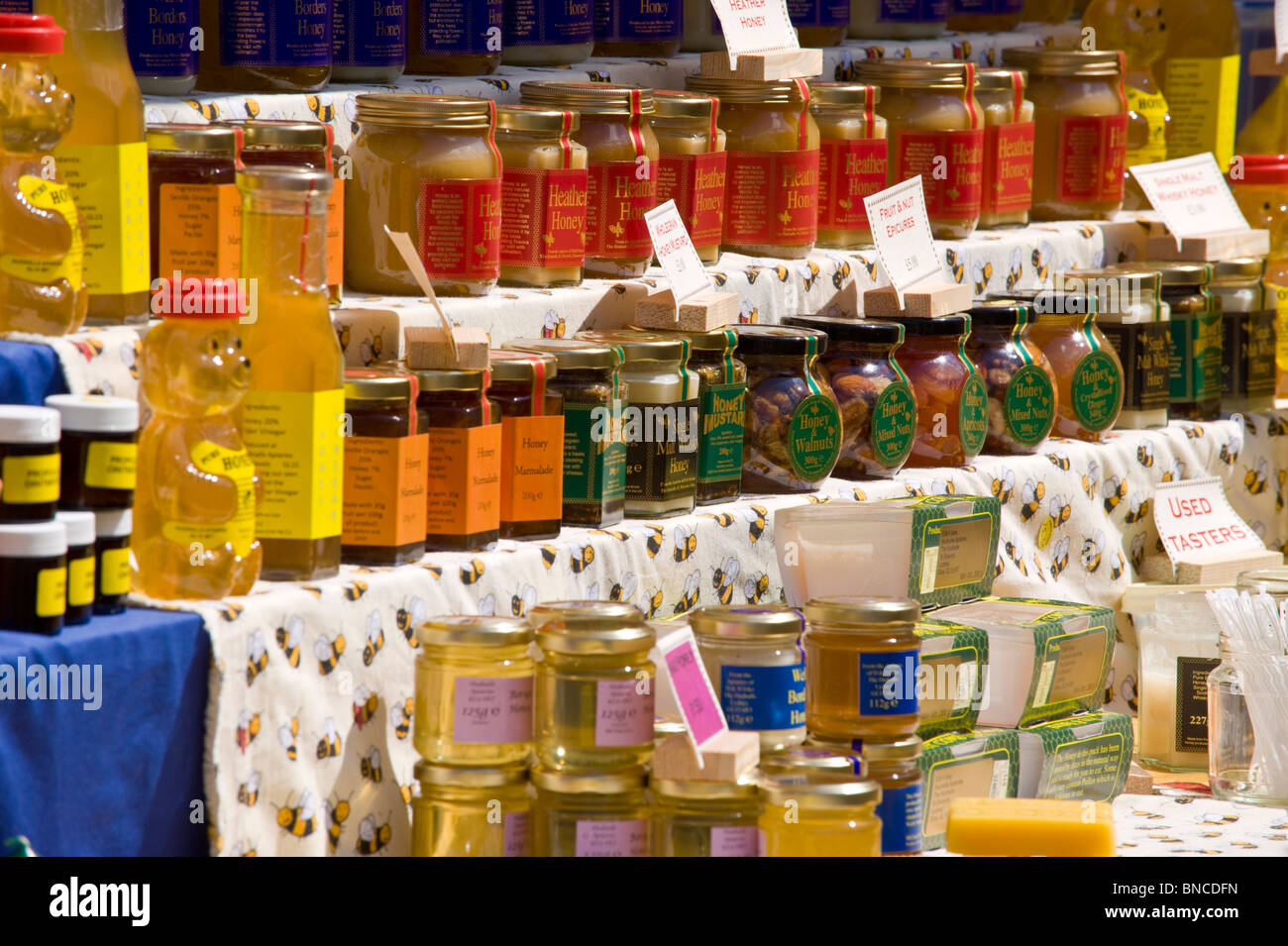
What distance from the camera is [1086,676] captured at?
2.65 metres

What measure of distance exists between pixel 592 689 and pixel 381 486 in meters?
0.31

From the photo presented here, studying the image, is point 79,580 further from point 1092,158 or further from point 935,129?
point 1092,158

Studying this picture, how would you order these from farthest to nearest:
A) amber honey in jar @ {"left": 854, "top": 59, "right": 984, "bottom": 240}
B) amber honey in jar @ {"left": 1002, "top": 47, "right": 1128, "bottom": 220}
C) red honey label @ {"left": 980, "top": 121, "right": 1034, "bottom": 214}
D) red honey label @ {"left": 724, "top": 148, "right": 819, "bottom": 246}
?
amber honey in jar @ {"left": 1002, "top": 47, "right": 1128, "bottom": 220}, red honey label @ {"left": 980, "top": 121, "right": 1034, "bottom": 214}, amber honey in jar @ {"left": 854, "top": 59, "right": 984, "bottom": 240}, red honey label @ {"left": 724, "top": 148, "right": 819, "bottom": 246}

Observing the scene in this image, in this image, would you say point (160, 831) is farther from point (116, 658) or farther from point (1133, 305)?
point (1133, 305)

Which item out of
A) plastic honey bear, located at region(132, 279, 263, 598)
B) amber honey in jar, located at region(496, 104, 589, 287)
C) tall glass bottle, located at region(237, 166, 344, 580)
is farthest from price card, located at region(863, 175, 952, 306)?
plastic honey bear, located at region(132, 279, 263, 598)

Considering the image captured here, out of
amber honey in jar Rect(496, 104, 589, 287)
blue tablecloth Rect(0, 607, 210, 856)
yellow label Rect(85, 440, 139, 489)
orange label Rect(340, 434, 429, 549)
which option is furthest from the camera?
amber honey in jar Rect(496, 104, 589, 287)

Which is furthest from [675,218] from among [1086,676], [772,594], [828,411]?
[1086,676]

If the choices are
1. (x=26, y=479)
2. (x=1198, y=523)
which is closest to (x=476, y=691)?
(x=26, y=479)

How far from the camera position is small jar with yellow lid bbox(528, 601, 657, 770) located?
1974mm

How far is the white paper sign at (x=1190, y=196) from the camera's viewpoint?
11.3 ft

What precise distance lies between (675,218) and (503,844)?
965 millimetres

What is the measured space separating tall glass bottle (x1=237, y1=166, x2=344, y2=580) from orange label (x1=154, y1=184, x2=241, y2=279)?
108 mm

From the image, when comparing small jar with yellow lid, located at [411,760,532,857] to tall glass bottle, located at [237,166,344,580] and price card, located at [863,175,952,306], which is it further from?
price card, located at [863,175,952,306]

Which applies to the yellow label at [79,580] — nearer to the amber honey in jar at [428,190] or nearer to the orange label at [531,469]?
the orange label at [531,469]
